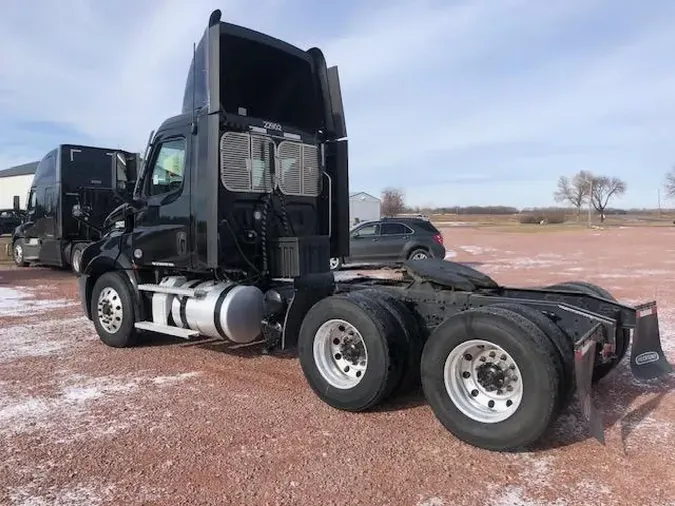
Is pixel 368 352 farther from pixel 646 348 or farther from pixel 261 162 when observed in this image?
pixel 261 162

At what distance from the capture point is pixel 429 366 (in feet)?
15.8

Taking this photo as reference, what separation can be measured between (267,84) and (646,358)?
5.00 meters

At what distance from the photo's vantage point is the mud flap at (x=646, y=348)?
506cm

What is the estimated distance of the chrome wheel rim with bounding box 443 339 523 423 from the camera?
4547 mm

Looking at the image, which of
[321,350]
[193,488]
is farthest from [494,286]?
[193,488]

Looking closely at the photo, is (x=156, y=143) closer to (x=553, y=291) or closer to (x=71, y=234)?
(x=553, y=291)

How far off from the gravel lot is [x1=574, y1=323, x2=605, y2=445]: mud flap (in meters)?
0.21

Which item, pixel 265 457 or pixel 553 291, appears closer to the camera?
pixel 265 457

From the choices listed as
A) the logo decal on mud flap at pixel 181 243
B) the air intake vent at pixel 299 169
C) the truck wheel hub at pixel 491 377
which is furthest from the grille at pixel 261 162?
the truck wheel hub at pixel 491 377

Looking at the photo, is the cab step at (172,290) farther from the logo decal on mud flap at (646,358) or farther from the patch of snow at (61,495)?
the logo decal on mud flap at (646,358)

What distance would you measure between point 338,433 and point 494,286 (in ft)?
6.46

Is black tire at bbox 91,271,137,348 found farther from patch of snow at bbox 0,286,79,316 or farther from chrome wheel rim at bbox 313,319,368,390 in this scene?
patch of snow at bbox 0,286,79,316

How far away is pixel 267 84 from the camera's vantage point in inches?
290

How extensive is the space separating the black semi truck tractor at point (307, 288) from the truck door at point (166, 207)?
0.07 feet
